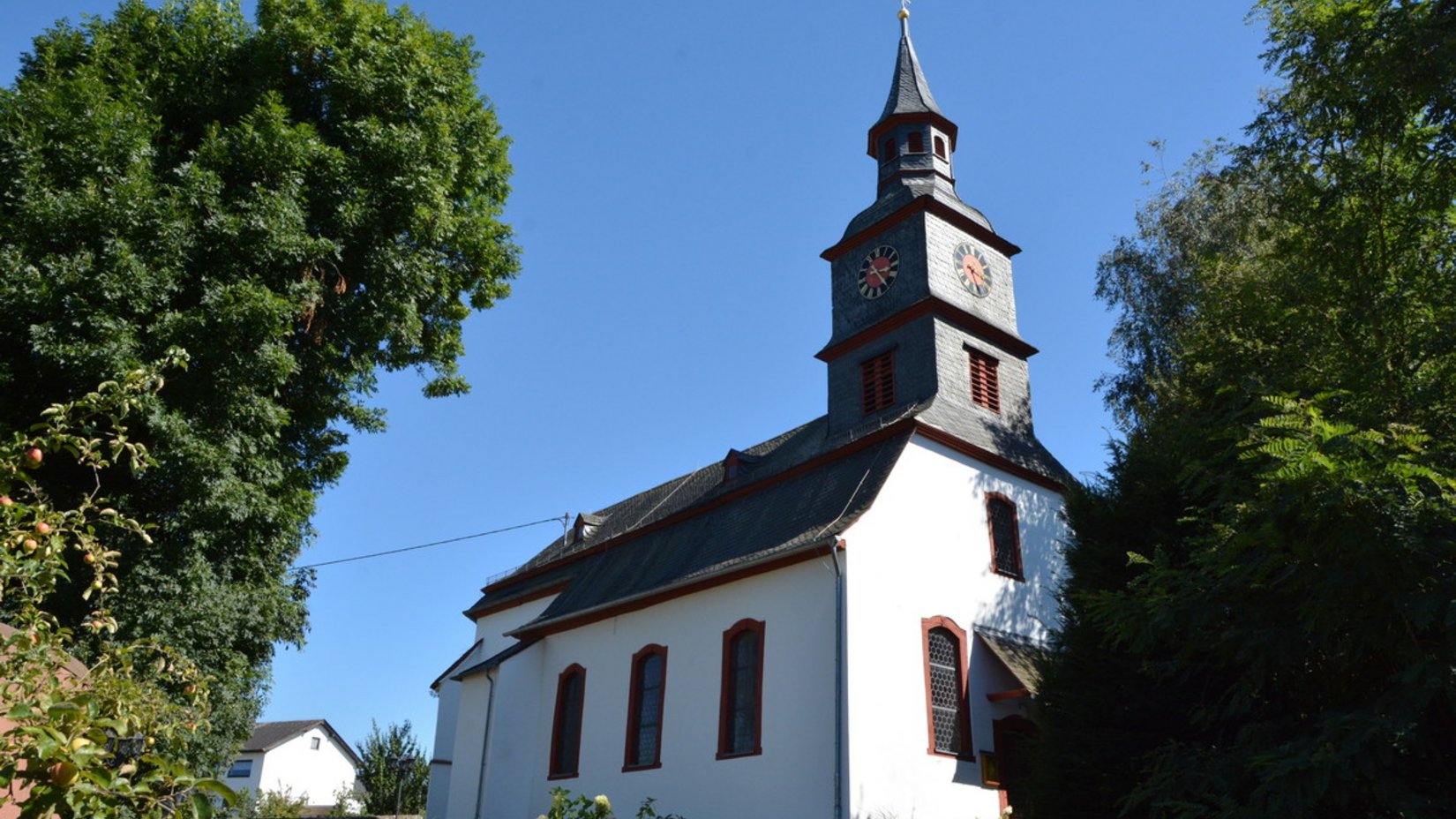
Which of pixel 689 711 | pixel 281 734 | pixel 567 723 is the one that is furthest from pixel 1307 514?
pixel 281 734

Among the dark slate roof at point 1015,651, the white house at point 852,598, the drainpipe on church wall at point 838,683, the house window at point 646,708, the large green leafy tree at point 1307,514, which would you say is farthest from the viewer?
the house window at point 646,708

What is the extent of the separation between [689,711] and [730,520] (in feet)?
13.8

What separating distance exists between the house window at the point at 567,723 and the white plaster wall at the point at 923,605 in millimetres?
7489

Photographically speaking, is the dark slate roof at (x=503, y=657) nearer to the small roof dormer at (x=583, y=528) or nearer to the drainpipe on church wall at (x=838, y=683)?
the small roof dormer at (x=583, y=528)

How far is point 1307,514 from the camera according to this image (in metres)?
7.71

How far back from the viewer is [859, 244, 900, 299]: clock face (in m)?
22.1

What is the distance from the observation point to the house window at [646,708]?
18859mm

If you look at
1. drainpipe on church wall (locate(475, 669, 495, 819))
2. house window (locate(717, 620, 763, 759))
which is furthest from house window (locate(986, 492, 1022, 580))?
drainpipe on church wall (locate(475, 669, 495, 819))

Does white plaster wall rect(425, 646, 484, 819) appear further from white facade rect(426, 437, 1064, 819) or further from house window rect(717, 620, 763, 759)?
house window rect(717, 620, 763, 759)

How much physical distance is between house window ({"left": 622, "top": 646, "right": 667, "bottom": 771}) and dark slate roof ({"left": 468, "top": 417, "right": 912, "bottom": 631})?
1230mm

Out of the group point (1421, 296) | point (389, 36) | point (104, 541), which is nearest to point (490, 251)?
point (389, 36)

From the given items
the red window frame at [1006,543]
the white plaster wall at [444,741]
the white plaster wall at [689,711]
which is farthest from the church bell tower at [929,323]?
the white plaster wall at [444,741]

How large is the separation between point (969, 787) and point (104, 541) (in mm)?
12407

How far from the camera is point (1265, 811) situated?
8070 mm
